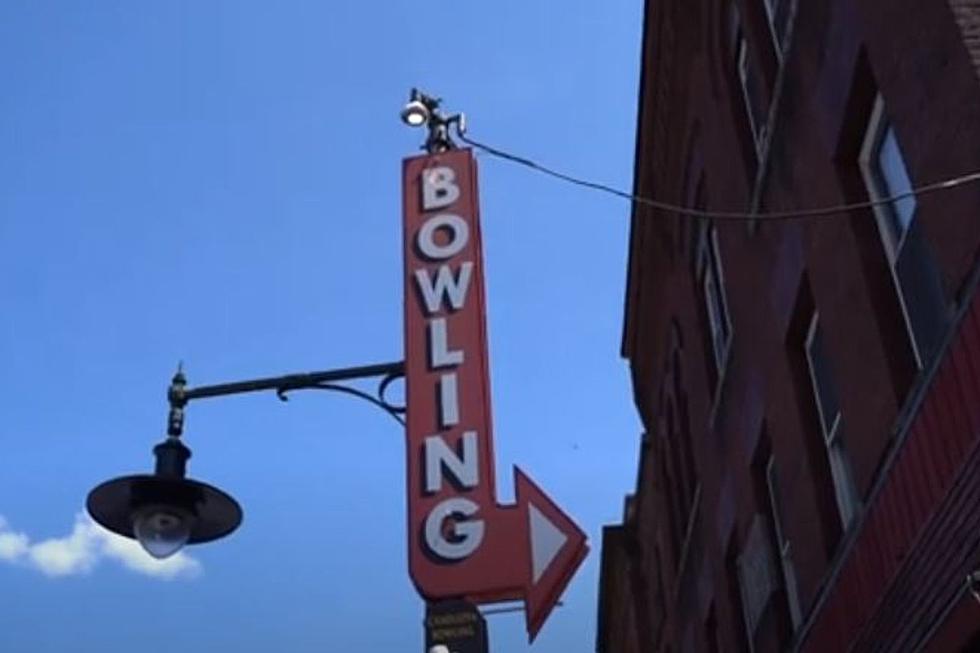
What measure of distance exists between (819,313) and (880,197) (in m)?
1.68

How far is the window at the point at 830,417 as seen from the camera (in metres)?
12.7

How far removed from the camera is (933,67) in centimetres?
941

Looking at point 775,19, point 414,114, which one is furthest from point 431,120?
point 775,19

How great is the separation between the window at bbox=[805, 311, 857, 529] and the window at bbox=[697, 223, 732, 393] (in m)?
3.42

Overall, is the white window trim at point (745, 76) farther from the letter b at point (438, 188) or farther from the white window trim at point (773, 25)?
the letter b at point (438, 188)

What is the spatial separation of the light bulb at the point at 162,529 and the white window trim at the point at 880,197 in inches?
238

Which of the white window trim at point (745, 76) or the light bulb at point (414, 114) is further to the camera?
the white window trim at point (745, 76)

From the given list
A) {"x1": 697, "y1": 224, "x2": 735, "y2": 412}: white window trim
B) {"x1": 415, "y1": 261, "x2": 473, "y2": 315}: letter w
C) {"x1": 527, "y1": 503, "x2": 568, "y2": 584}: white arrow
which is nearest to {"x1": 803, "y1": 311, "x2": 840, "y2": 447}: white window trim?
{"x1": 697, "y1": 224, "x2": 735, "y2": 412}: white window trim

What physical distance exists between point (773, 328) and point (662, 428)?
990 cm

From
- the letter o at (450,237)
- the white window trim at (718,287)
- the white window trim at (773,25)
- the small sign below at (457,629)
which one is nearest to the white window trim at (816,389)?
the white window trim at (718,287)

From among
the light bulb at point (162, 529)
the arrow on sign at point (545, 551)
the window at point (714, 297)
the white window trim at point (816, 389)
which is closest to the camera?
the light bulb at point (162, 529)

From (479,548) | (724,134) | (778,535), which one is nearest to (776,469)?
(778,535)

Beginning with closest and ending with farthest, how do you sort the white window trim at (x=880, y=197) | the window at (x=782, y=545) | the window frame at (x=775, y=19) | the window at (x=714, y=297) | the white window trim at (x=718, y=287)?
1. the white window trim at (x=880, y=197)
2. the window frame at (x=775, y=19)
3. the window at (x=782, y=545)
4. the white window trim at (x=718, y=287)
5. the window at (x=714, y=297)

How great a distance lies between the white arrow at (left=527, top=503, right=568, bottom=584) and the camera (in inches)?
415
